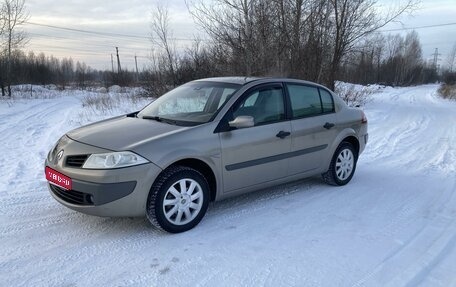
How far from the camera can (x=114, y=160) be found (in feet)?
12.9

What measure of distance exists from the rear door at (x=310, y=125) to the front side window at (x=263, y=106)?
0.71 ft

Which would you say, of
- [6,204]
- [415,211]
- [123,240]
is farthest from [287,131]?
[6,204]

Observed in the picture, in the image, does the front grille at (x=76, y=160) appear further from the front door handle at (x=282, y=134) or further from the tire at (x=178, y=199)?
the front door handle at (x=282, y=134)

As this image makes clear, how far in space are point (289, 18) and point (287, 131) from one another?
1267 cm

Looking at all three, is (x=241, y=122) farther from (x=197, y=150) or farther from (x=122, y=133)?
(x=122, y=133)

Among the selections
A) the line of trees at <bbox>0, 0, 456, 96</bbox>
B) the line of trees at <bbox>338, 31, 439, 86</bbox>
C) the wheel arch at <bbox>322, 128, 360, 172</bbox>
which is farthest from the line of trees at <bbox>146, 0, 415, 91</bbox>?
the line of trees at <bbox>338, 31, 439, 86</bbox>

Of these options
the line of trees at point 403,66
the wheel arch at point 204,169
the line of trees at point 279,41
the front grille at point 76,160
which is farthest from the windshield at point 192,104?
the line of trees at point 403,66

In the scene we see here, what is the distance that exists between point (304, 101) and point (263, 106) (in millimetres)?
819

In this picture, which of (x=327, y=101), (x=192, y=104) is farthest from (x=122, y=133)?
(x=327, y=101)

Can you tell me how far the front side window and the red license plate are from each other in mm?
1934

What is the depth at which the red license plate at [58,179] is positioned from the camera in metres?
4.06

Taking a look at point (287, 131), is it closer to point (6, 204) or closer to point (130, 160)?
point (130, 160)

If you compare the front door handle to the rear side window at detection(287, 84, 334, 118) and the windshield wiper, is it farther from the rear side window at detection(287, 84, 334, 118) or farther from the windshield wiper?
the windshield wiper

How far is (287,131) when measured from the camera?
5.15 metres
